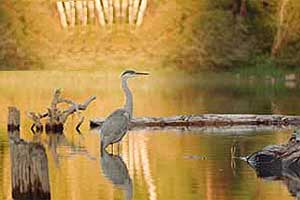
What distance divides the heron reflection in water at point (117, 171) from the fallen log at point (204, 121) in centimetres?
451

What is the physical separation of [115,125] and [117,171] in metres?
1.76

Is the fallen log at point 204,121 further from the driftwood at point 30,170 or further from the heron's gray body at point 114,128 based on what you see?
the driftwood at point 30,170

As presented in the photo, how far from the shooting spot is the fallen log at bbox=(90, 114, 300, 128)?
18084mm

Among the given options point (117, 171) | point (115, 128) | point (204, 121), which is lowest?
point (117, 171)

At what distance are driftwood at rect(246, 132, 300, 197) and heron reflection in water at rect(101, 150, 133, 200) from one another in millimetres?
1365

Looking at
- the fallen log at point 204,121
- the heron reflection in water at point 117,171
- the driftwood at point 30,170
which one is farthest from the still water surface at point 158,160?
the driftwood at point 30,170

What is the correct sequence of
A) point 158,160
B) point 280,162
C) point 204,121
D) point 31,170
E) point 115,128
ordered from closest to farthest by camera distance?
point 31,170, point 280,162, point 158,160, point 115,128, point 204,121

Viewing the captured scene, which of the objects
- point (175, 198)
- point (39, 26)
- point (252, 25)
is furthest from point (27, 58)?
point (175, 198)

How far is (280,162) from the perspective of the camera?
11.4 m

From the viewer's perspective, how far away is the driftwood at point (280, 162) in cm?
1093

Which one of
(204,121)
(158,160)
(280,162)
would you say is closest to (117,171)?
(158,160)

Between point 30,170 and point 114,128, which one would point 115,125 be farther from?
point 30,170

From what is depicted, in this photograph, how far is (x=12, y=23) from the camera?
46.7 m

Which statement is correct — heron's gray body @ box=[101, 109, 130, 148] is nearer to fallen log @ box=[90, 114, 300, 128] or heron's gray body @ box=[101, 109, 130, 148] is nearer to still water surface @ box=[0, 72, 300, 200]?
still water surface @ box=[0, 72, 300, 200]
